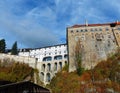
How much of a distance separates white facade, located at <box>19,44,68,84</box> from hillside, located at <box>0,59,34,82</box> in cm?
668

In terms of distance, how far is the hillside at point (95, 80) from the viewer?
2129 inches

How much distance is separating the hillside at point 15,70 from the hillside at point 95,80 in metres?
8.05

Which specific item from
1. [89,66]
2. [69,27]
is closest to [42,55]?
[69,27]

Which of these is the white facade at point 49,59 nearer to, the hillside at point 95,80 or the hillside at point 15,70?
the hillside at point 15,70

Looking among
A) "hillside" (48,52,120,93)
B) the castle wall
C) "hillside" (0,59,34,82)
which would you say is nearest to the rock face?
"hillside" (48,52,120,93)

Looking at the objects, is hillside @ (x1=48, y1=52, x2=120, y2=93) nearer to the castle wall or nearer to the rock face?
the rock face

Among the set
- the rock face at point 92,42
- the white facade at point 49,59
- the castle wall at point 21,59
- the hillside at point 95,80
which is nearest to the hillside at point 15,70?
the castle wall at point 21,59

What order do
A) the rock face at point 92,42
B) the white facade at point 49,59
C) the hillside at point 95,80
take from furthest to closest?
the white facade at point 49,59, the rock face at point 92,42, the hillside at point 95,80

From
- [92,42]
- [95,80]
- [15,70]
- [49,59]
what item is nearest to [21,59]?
[15,70]

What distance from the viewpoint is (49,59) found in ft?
273

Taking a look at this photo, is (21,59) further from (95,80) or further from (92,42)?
(95,80)

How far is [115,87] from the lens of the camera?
176ft

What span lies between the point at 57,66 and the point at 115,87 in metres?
24.8

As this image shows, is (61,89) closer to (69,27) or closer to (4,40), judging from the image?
(69,27)
